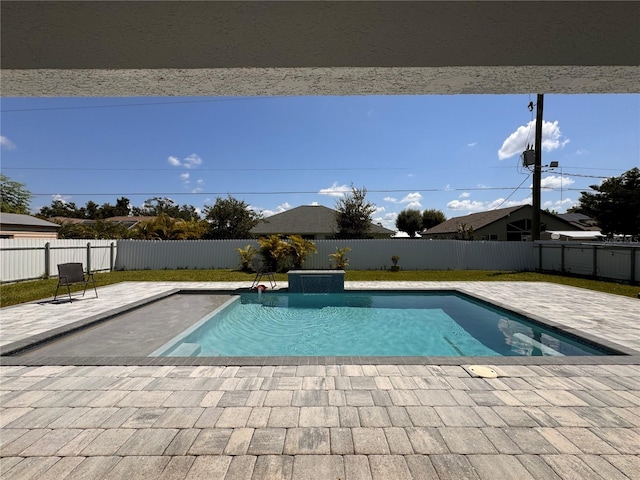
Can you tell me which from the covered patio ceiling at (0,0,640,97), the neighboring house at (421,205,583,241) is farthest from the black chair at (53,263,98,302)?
the neighboring house at (421,205,583,241)

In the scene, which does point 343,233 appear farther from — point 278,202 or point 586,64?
point 586,64

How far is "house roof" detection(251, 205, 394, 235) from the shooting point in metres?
27.6

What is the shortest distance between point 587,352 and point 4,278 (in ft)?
54.7

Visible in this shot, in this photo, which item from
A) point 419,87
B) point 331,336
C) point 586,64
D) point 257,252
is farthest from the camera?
point 257,252

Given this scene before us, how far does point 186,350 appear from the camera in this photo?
5445 mm

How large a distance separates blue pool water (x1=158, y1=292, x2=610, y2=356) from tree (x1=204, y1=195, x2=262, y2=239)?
16162 millimetres

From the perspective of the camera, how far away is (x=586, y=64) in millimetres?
1663

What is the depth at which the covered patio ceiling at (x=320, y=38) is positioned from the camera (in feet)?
5.24

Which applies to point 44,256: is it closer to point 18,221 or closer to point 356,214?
point 18,221

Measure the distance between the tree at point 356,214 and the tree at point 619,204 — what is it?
2030cm

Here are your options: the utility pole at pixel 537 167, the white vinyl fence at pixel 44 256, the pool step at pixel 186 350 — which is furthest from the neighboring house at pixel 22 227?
the utility pole at pixel 537 167

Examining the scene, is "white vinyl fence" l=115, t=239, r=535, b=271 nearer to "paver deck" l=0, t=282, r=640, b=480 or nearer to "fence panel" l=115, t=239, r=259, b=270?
"fence panel" l=115, t=239, r=259, b=270

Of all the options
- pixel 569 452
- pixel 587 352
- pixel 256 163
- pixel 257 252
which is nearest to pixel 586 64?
pixel 569 452

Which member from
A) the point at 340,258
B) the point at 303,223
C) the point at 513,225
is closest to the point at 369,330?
the point at 340,258
